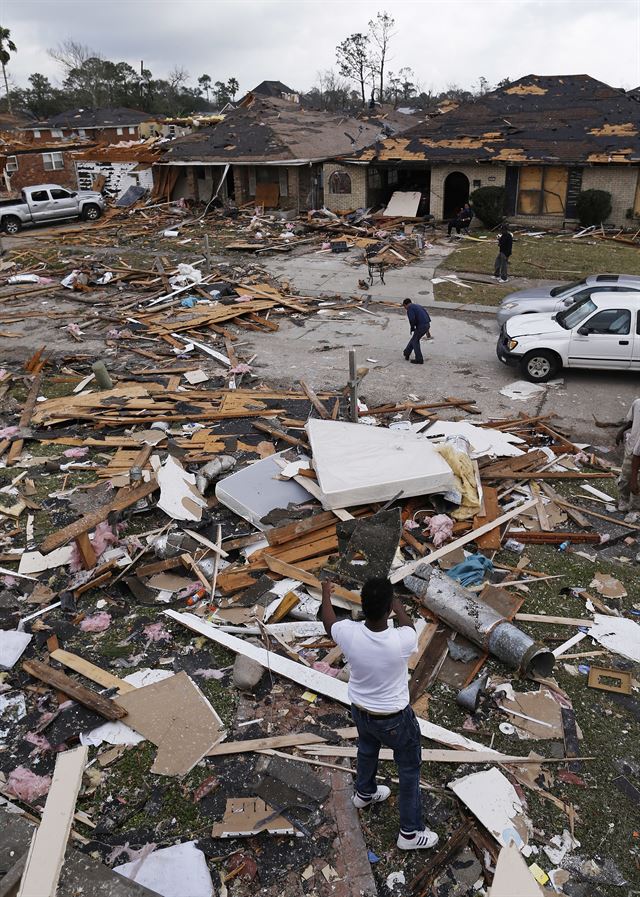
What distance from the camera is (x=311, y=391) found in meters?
11.6

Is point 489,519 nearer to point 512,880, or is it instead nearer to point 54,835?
point 512,880

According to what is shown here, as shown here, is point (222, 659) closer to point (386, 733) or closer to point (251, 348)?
point (386, 733)

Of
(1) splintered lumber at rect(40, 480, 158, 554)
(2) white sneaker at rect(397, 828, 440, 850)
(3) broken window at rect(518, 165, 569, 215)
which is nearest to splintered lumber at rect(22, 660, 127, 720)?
(1) splintered lumber at rect(40, 480, 158, 554)

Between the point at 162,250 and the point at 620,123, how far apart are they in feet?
65.6

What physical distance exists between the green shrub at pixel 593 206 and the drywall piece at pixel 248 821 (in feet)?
88.9

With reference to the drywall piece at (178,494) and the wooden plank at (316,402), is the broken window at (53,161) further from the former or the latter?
the drywall piece at (178,494)

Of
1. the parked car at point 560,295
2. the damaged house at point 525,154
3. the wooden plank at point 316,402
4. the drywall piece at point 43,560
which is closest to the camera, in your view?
the drywall piece at point 43,560

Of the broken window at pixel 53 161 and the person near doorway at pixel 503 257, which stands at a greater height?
the broken window at pixel 53 161

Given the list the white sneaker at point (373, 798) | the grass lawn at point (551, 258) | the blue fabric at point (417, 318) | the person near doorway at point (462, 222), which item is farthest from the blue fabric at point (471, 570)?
the person near doorway at point (462, 222)

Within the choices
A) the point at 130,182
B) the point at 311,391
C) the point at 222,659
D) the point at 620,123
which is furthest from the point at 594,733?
the point at 130,182

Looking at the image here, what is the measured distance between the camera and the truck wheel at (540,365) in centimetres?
1199

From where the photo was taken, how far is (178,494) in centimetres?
805

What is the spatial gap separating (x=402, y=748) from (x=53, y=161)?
39.9 m

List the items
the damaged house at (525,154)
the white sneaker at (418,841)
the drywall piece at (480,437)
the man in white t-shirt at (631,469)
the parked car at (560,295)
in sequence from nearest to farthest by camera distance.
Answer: the white sneaker at (418,841)
the man in white t-shirt at (631,469)
the drywall piece at (480,437)
the parked car at (560,295)
the damaged house at (525,154)
